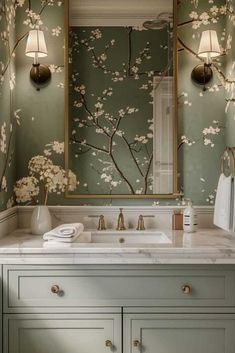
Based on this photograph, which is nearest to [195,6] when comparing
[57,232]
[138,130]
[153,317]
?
[138,130]

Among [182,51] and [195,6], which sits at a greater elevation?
[195,6]

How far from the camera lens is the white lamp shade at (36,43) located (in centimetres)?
252

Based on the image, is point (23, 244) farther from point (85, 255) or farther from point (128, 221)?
point (128, 221)

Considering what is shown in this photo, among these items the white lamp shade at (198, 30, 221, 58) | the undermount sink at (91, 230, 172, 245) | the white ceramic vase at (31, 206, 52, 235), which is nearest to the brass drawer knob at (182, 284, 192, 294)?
the undermount sink at (91, 230, 172, 245)

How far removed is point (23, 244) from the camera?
2158 mm

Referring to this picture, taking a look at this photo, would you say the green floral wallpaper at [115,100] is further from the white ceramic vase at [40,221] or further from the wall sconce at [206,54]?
the white ceramic vase at [40,221]

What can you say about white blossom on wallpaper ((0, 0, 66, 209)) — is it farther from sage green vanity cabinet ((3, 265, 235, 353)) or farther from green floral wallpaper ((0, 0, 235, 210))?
sage green vanity cabinet ((3, 265, 235, 353))

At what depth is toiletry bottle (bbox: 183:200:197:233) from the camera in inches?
97.9

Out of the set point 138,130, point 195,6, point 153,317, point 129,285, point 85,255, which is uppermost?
point 195,6

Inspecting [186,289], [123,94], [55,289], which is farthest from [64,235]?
[123,94]

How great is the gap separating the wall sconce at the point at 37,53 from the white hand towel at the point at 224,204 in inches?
45.5

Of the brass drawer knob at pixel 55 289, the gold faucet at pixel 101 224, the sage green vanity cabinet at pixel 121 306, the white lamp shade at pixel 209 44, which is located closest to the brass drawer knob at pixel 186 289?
the sage green vanity cabinet at pixel 121 306

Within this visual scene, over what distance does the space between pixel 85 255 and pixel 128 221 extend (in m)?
0.63

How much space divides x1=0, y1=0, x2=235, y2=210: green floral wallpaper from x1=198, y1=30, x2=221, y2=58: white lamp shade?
0.37 ft
